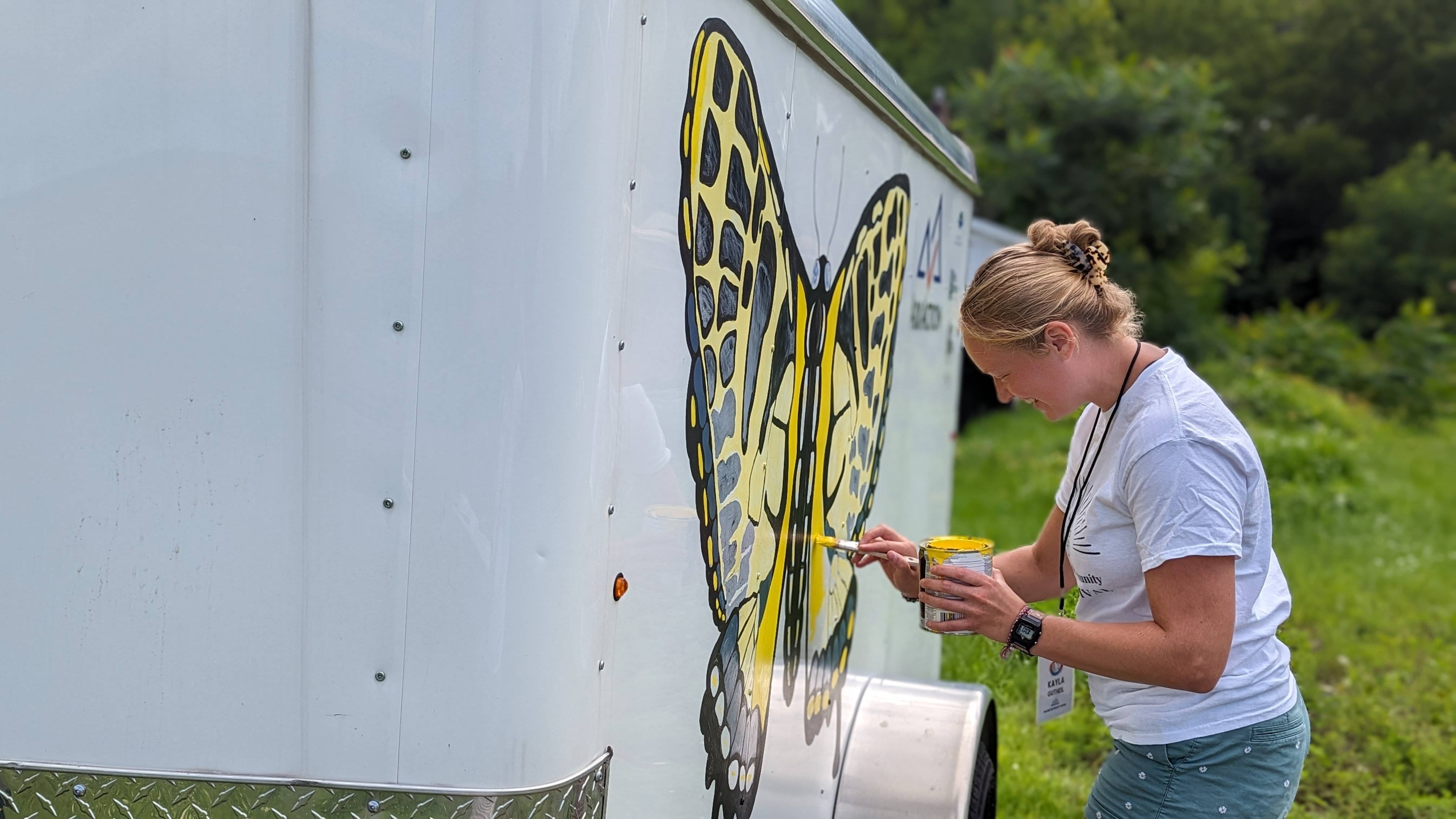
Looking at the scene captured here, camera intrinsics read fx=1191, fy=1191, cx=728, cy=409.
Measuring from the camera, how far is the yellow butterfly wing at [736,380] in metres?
1.66

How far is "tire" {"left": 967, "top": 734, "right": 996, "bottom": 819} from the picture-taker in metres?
2.79

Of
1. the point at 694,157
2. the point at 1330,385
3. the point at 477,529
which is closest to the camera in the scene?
the point at 477,529

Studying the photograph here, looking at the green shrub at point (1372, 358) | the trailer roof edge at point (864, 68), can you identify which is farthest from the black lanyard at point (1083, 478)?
the green shrub at point (1372, 358)

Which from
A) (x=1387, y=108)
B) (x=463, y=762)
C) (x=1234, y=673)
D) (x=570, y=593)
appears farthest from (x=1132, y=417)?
(x=1387, y=108)

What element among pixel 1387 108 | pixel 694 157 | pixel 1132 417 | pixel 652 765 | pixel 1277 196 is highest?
pixel 1387 108

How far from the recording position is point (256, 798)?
141cm

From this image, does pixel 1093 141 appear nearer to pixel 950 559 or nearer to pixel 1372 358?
pixel 1372 358

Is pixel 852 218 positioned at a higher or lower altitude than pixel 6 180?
higher

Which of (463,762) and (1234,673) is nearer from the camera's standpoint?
(463,762)

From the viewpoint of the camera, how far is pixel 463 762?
4.48 ft

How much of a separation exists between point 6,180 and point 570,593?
834mm

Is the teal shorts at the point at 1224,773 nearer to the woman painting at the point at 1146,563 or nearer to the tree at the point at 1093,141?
the woman painting at the point at 1146,563

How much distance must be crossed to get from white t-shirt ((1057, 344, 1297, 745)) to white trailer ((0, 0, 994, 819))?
75 cm

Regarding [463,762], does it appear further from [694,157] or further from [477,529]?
[694,157]
